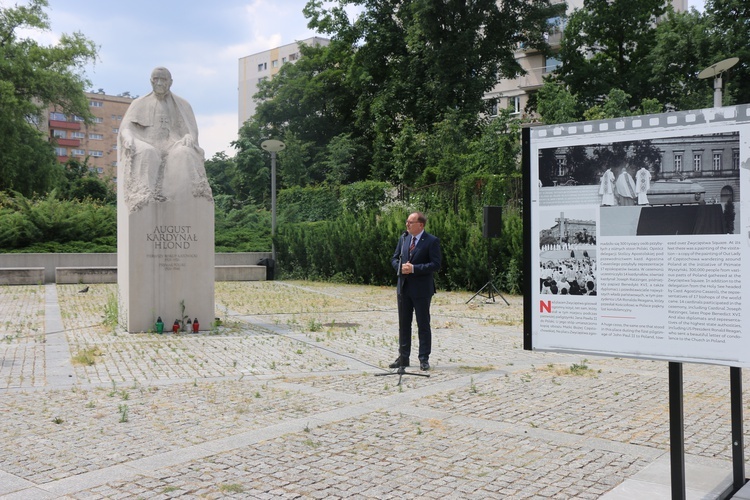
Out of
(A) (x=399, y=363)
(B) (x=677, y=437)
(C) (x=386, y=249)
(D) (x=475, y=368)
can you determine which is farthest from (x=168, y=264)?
(C) (x=386, y=249)

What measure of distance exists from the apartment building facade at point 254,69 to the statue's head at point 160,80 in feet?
261

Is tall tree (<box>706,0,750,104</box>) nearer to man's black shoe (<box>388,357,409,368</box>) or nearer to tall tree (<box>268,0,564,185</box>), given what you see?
tall tree (<box>268,0,564,185</box>)

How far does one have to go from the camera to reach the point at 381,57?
131ft

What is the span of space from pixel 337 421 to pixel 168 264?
6.77m

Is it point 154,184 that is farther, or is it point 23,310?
point 23,310

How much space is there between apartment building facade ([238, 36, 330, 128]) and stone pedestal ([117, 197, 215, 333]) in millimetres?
80913

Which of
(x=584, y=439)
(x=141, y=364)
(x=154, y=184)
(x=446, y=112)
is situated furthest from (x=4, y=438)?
(x=446, y=112)

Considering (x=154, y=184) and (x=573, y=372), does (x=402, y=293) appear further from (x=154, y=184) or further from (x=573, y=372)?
(x=154, y=184)

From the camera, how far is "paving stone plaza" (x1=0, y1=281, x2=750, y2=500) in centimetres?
446

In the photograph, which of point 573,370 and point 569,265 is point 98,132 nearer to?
point 573,370

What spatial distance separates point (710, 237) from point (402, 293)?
Result: 5143 millimetres

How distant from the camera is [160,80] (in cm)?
1278

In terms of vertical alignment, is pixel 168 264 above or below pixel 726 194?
below

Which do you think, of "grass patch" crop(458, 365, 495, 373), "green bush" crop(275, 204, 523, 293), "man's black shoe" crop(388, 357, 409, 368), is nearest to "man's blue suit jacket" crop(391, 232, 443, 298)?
"man's black shoe" crop(388, 357, 409, 368)
